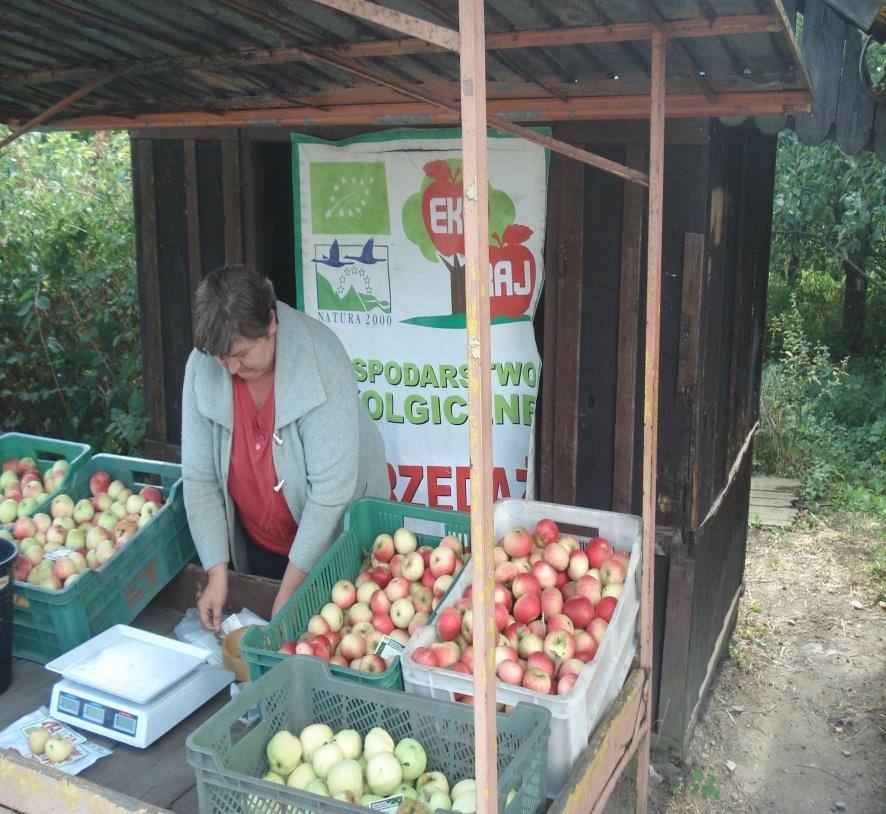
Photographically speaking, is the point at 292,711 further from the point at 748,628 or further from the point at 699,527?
the point at 748,628

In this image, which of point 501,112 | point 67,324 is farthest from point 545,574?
point 67,324

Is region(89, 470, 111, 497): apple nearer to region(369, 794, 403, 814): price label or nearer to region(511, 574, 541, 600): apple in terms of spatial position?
region(511, 574, 541, 600): apple

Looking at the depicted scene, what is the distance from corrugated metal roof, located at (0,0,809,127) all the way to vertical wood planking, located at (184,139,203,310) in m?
0.87

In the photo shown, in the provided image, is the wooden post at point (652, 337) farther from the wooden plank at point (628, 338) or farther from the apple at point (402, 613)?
the wooden plank at point (628, 338)

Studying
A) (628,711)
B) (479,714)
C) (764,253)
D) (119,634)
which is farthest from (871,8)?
(119,634)

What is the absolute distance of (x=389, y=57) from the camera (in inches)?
125

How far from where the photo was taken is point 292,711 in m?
2.36

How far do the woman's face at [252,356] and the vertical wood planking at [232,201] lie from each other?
195cm

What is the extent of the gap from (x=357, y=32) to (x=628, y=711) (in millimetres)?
2236

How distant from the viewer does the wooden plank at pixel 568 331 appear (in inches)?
159

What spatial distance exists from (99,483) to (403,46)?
6.53 feet

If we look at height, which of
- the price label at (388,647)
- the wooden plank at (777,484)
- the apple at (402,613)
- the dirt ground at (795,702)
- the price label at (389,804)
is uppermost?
the apple at (402,613)

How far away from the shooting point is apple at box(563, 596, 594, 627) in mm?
2617

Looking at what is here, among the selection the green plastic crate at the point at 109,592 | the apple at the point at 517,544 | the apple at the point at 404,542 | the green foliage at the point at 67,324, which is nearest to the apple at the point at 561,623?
the apple at the point at 517,544
